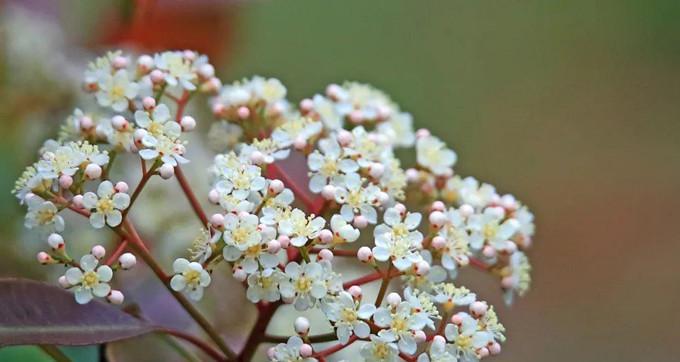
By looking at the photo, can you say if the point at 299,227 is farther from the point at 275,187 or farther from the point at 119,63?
the point at 119,63

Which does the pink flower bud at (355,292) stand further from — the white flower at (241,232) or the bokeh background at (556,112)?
the bokeh background at (556,112)

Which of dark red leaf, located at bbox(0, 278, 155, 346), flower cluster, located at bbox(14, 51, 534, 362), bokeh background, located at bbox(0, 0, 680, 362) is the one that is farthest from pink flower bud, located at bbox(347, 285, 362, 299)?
bokeh background, located at bbox(0, 0, 680, 362)

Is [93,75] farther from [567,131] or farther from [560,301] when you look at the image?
[567,131]

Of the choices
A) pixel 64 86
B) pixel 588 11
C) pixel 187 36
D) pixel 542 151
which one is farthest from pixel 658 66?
pixel 64 86

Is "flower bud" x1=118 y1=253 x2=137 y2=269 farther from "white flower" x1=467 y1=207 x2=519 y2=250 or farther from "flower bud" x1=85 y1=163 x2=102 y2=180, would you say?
"white flower" x1=467 y1=207 x2=519 y2=250

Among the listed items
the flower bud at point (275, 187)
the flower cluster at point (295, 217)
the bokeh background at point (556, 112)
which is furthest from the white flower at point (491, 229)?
the bokeh background at point (556, 112)

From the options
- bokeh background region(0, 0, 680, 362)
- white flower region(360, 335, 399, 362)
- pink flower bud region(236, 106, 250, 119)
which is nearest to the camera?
white flower region(360, 335, 399, 362)

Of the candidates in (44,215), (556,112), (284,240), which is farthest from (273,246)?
(556,112)
